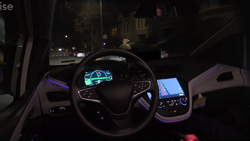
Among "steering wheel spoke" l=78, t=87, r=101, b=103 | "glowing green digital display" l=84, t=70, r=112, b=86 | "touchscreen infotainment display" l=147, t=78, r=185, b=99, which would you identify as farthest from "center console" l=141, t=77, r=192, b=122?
"steering wheel spoke" l=78, t=87, r=101, b=103

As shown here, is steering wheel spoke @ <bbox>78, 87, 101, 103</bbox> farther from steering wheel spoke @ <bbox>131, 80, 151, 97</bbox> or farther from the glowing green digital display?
the glowing green digital display

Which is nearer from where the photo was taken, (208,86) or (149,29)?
(208,86)

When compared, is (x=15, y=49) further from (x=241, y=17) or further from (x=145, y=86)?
(x=241, y=17)

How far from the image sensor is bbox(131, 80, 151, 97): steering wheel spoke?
173 cm

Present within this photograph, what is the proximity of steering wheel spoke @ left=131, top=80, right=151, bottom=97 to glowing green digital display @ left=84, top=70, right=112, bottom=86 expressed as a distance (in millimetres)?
551

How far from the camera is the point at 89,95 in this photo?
5.44ft

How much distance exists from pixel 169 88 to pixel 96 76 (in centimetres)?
84

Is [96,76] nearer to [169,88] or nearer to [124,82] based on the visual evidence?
[124,82]

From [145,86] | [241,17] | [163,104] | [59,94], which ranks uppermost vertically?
[241,17]

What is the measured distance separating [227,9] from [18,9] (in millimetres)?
2583

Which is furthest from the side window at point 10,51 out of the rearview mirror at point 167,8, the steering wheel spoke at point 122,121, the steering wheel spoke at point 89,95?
the rearview mirror at point 167,8

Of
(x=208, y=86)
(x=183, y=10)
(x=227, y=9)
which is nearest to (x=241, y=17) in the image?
(x=227, y=9)

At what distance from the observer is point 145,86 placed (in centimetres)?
176

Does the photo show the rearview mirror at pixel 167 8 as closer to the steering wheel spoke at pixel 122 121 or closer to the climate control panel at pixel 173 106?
the climate control panel at pixel 173 106
